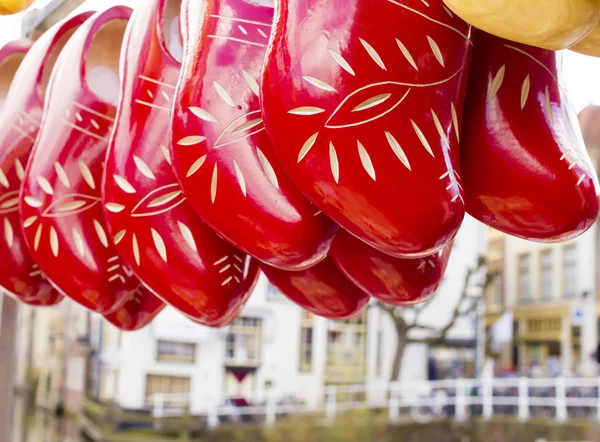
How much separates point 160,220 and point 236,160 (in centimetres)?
8

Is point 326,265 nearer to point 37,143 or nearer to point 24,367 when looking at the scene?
Answer: point 37,143

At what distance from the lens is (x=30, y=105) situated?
0.59m

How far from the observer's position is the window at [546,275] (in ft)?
44.9

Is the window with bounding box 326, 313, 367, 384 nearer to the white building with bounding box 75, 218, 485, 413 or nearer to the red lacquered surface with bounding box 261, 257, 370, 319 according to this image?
the white building with bounding box 75, 218, 485, 413

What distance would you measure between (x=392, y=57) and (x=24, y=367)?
5.45m

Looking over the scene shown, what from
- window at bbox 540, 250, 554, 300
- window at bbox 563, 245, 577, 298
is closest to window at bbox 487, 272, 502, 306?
window at bbox 540, 250, 554, 300

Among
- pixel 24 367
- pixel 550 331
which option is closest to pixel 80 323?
pixel 24 367

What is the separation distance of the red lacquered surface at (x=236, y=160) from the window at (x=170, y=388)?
889cm

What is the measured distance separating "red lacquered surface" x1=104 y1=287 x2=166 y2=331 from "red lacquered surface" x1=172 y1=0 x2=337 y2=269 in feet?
0.65

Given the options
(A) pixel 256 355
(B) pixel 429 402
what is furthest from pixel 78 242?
(A) pixel 256 355

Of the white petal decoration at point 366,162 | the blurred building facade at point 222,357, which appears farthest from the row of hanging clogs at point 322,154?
the blurred building facade at point 222,357

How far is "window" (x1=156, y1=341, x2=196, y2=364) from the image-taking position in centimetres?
896

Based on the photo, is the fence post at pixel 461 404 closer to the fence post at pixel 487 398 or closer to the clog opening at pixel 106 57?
the fence post at pixel 487 398

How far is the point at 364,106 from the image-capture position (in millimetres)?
301
